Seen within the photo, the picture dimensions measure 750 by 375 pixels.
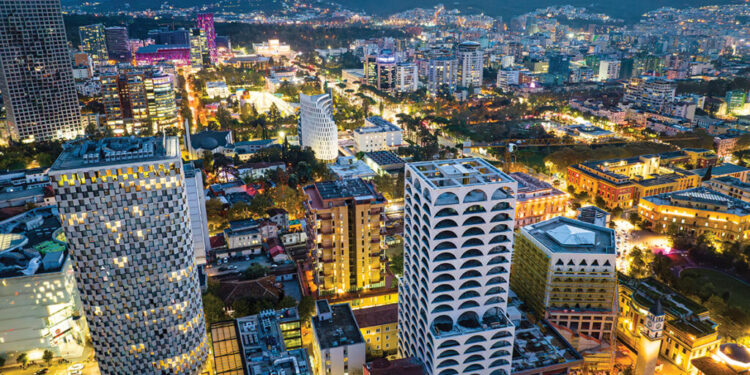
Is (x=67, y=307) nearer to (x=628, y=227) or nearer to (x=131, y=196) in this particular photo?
(x=131, y=196)

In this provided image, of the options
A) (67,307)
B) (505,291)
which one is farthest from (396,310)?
(67,307)

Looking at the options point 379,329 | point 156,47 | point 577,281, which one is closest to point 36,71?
point 156,47

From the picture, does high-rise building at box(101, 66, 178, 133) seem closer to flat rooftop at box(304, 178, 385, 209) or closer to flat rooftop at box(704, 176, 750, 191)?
flat rooftop at box(304, 178, 385, 209)

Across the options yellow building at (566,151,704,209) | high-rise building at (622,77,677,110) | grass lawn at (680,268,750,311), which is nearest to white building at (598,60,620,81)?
high-rise building at (622,77,677,110)

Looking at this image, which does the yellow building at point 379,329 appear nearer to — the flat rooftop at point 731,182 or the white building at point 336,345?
the white building at point 336,345

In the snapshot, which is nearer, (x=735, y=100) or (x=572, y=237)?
(x=572, y=237)

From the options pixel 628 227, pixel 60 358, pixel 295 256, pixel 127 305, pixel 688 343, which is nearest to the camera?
pixel 127 305

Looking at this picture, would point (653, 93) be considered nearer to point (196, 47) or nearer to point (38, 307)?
point (38, 307)

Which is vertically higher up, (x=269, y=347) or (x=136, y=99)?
(x=136, y=99)
